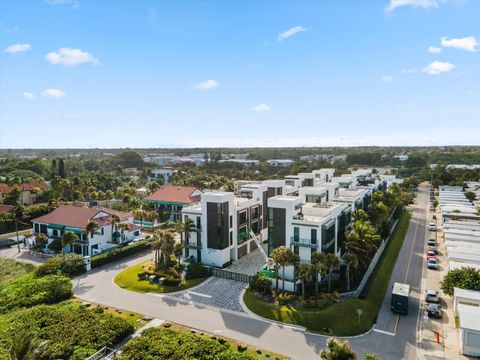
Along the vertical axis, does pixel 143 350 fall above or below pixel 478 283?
below

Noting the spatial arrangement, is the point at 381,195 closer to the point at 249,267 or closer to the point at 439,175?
the point at 249,267

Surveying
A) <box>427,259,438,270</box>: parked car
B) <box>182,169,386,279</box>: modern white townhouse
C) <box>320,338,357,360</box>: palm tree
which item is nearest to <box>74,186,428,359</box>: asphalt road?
<box>427,259,438,270</box>: parked car

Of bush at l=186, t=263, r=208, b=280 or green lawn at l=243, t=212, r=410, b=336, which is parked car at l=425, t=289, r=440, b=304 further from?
bush at l=186, t=263, r=208, b=280

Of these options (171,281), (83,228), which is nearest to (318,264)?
(171,281)

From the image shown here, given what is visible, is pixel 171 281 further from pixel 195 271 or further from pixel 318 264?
pixel 318 264

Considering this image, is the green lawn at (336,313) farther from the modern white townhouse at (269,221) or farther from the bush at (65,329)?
the bush at (65,329)

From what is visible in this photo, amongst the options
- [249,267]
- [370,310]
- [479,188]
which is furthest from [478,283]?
[479,188]
